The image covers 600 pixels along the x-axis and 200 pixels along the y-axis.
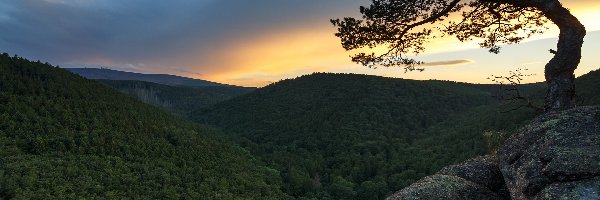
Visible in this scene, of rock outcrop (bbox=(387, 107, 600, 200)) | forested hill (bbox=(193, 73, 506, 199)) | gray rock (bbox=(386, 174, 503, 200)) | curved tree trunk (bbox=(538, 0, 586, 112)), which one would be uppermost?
curved tree trunk (bbox=(538, 0, 586, 112))

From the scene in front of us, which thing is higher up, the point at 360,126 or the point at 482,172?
the point at 482,172

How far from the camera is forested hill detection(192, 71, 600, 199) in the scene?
8031 cm

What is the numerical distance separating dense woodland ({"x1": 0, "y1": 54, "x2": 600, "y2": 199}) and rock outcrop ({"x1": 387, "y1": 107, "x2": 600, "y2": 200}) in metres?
3.79

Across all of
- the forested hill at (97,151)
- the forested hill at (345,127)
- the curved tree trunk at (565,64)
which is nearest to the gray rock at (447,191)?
the curved tree trunk at (565,64)

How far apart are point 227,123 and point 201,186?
98298 mm

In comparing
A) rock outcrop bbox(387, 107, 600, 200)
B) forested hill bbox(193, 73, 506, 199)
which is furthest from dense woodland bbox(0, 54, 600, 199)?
rock outcrop bbox(387, 107, 600, 200)

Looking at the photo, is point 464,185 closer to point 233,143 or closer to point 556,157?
point 556,157

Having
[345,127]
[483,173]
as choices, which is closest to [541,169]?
[483,173]

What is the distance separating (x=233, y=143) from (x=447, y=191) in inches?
3378

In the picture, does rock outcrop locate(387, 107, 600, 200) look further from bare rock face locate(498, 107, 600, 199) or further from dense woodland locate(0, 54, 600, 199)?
dense woodland locate(0, 54, 600, 199)

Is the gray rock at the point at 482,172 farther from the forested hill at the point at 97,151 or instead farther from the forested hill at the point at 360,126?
the forested hill at the point at 97,151

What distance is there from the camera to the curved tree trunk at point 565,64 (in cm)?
1233

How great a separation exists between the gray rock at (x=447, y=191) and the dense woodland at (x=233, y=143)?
456cm

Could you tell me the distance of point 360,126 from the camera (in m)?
117
